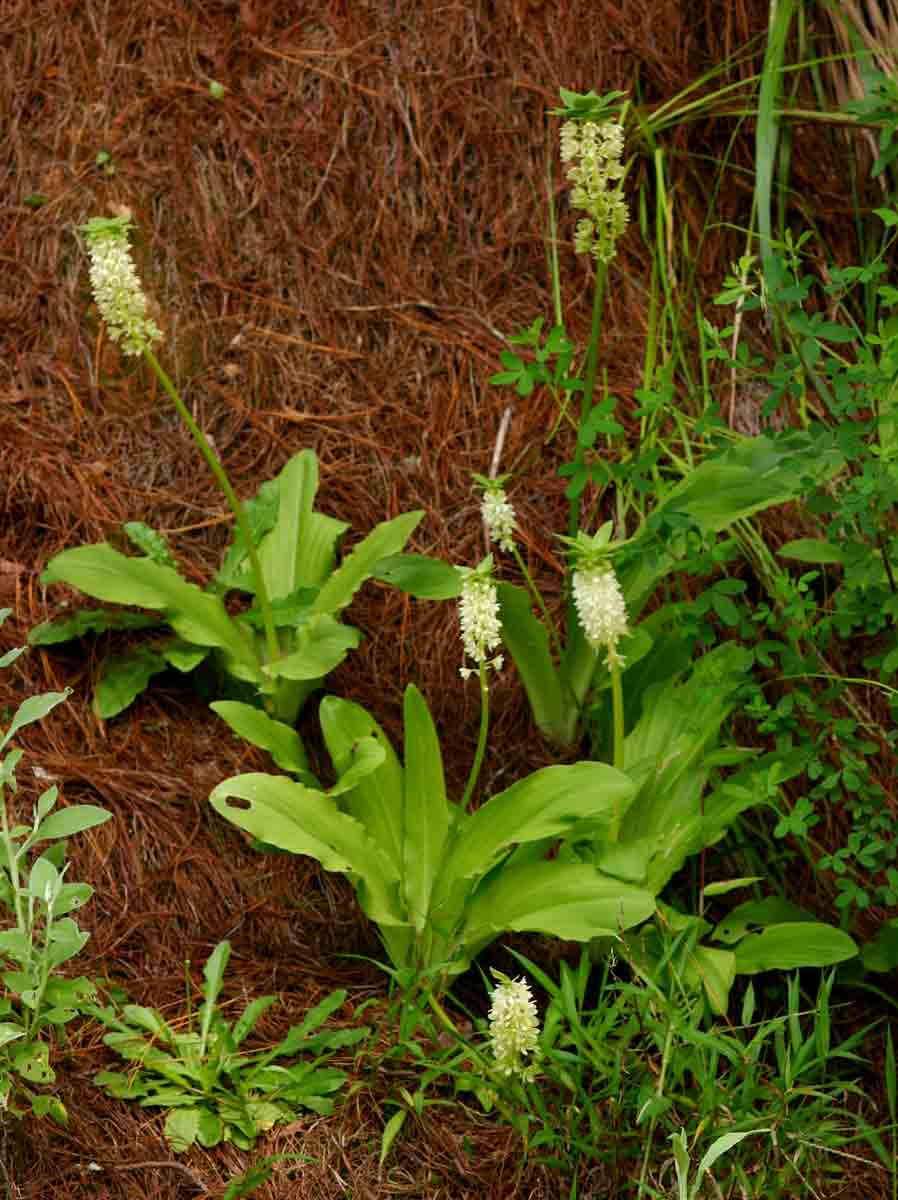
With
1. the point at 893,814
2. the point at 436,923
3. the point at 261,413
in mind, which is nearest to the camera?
the point at 436,923

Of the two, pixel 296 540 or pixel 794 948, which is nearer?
pixel 794 948

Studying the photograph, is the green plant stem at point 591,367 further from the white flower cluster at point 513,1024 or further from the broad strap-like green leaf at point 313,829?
the white flower cluster at point 513,1024

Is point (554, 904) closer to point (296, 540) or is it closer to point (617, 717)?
point (617, 717)

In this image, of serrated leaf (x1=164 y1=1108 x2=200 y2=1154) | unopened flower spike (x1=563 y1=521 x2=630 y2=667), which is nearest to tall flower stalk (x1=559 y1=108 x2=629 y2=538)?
unopened flower spike (x1=563 y1=521 x2=630 y2=667)

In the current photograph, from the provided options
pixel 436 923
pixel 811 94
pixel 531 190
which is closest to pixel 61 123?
pixel 531 190

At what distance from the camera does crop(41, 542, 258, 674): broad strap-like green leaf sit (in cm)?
301

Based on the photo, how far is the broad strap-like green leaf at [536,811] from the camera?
8.77 feet

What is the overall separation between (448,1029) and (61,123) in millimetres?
2346

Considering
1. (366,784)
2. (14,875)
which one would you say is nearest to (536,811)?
(366,784)

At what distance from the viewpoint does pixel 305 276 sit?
11.7 ft

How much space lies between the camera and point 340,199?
142 inches

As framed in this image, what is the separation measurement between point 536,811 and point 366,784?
15.1 inches

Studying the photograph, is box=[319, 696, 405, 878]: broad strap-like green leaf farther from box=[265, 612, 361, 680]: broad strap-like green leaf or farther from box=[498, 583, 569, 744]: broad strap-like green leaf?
box=[498, 583, 569, 744]: broad strap-like green leaf

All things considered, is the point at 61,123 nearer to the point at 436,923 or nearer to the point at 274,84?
the point at 274,84
